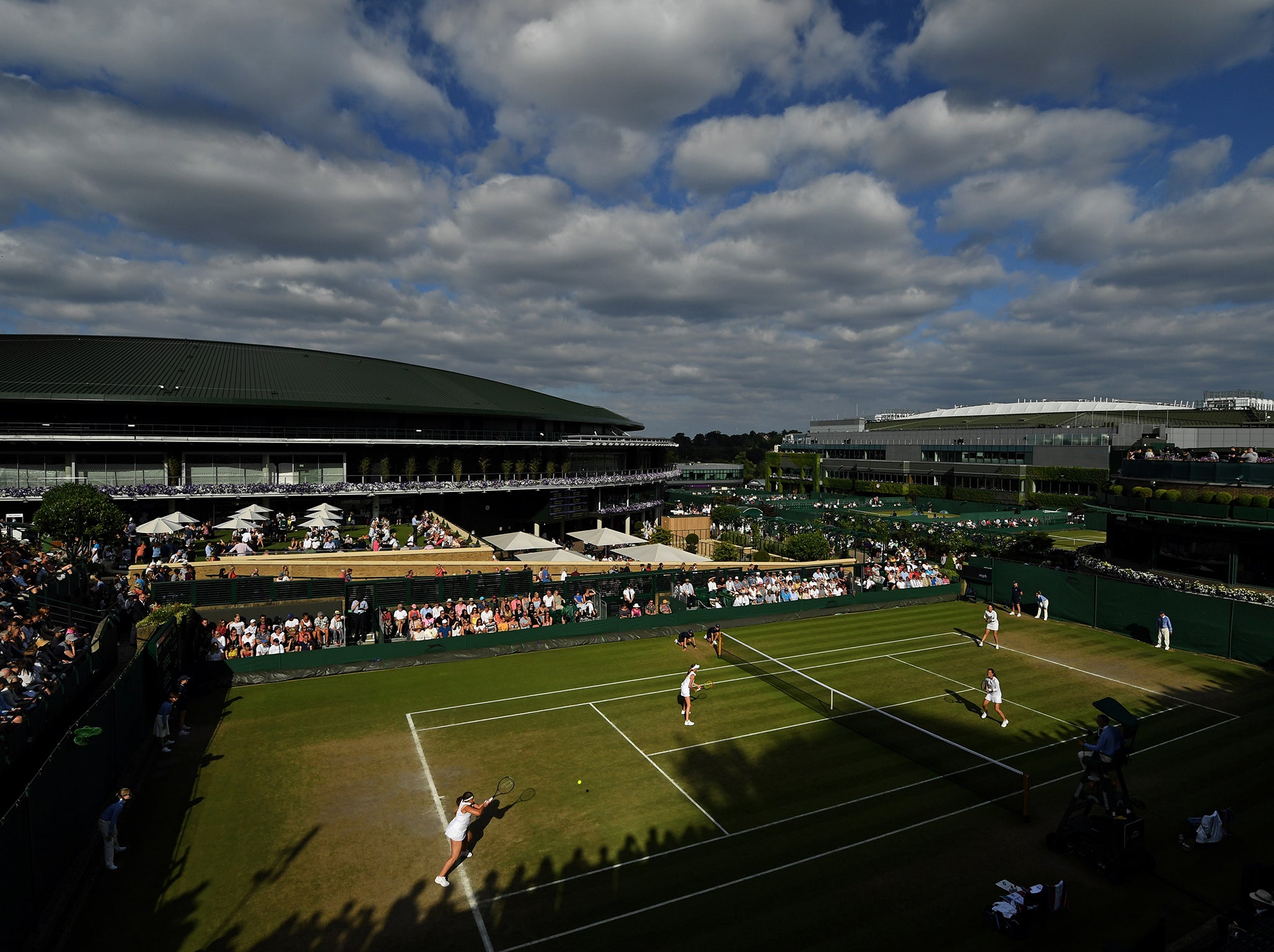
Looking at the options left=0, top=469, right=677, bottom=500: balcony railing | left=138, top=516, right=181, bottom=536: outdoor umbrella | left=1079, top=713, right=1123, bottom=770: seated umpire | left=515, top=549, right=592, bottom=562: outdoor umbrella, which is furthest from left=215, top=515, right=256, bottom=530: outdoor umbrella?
left=1079, top=713, right=1123, bottom=770: seated umpire

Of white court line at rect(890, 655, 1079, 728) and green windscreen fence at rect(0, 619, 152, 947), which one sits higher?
green windscreen fence at rect(0, 619, 152, 947)

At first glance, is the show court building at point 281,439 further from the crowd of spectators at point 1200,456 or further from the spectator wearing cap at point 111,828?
the crowd of spectators at point 1200,456

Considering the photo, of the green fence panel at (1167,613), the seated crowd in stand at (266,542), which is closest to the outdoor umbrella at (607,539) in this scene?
the seated crowd in stand at (266,542)

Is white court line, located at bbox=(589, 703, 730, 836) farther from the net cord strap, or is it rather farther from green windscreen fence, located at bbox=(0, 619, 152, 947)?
green windscreen fence, located at bbox=(0, 619, 152, 947)

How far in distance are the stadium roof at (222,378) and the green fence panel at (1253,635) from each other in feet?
159

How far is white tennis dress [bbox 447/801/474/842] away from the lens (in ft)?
34.5

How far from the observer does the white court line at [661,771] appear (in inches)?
487

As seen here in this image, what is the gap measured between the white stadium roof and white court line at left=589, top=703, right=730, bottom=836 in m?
105

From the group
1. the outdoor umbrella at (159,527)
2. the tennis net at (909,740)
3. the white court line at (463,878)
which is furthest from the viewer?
the outdoor umbrella at (159,527)

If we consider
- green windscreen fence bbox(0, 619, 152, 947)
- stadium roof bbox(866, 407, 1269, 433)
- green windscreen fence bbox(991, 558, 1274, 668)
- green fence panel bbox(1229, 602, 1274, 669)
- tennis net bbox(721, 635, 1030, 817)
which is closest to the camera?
green windscreen fence bbox(0, 619, 152, 947)

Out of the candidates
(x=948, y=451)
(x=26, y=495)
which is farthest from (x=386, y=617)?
(x=948, y=451)

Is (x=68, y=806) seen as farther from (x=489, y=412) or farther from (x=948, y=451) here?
(x=948, y=451)

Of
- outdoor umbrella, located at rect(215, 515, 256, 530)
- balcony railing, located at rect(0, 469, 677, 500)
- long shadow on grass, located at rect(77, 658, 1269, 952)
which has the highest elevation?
balcony railing, located at rect(0, 469, 677, 500)

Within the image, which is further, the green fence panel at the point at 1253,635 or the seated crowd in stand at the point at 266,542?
the seated crowd in stand at the point at 266,542
